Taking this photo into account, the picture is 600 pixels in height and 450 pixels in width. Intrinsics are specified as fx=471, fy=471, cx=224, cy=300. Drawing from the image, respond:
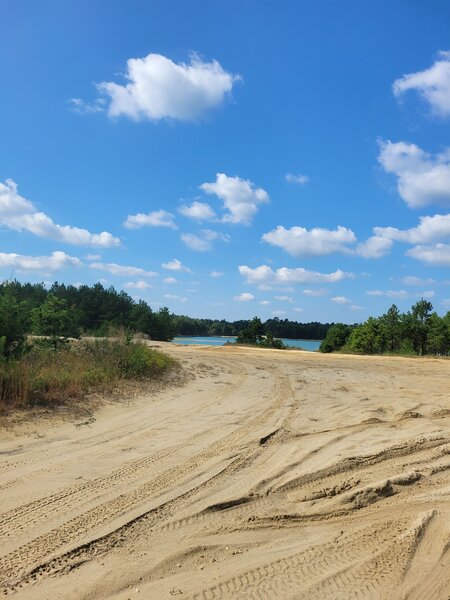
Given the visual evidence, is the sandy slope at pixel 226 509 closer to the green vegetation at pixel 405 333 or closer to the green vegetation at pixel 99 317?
the green vegetation at pixel 99 317

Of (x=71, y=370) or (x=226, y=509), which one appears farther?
(x=71, y=370)

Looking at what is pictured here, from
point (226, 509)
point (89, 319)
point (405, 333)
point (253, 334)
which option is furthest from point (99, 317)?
point (226, 509)

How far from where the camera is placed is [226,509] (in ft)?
14.6

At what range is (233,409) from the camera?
9.62 metres

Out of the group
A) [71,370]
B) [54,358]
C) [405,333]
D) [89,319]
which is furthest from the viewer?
[89,319]

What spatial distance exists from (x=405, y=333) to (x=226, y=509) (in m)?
54.8

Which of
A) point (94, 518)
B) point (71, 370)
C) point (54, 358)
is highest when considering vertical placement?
point (54, 358)

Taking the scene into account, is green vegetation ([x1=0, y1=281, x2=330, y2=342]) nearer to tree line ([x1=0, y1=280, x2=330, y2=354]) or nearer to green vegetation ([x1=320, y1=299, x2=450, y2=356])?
tree line ([x1=0, y1=280, x2=330, y2=354])

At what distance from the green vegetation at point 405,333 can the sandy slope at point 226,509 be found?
149 ft

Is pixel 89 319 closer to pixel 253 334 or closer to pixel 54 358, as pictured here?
pixel 253 334

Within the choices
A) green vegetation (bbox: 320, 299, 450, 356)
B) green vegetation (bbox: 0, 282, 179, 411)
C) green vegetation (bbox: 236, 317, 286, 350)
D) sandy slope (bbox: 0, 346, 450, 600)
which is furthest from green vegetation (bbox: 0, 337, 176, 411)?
green vegetation (bbox: 236, 317, 286, 350)

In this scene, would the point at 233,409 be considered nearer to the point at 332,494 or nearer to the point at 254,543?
the point at 332,494

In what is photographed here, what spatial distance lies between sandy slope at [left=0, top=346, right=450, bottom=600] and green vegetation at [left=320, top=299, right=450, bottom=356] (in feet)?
149

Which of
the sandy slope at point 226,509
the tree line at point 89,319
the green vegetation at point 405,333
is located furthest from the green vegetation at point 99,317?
the green vegetation at point 405,333
